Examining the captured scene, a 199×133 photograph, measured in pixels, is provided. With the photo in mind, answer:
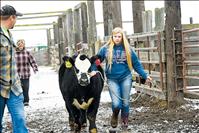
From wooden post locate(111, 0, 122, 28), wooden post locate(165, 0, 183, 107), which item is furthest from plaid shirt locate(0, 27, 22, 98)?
wooden post locate(111, 0, 122, 28)

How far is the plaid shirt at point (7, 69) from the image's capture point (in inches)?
175

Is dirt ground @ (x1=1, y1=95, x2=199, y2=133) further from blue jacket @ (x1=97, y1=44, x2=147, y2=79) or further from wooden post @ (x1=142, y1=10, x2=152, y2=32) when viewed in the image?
wooden post @ (x1=142, y1=10, x2=152, y2=32)

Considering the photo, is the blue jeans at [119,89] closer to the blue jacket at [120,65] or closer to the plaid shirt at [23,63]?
the blue jacket at [120,65]

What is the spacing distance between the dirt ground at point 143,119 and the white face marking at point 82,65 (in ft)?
3.75

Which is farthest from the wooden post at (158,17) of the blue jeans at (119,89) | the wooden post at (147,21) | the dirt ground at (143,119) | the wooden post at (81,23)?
the blue jeans at (119,89)

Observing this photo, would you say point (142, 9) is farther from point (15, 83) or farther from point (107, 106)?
point (15, 83)

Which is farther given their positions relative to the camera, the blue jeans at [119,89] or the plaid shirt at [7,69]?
the blue jeans at [119,89]

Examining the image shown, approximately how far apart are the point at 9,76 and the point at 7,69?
0.23 ft

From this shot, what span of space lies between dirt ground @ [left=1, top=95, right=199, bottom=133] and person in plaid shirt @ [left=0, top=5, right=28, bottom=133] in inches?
89.3

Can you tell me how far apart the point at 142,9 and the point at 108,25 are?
1492 millimetres

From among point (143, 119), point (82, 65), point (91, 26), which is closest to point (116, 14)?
point (91, 26)


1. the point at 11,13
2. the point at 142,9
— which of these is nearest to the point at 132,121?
the point at 11,13

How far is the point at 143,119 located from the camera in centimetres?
754

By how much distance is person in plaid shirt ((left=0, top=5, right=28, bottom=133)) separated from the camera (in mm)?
4449
